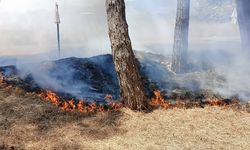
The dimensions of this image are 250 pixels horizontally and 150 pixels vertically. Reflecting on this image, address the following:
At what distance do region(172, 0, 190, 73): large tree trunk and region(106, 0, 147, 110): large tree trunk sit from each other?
15.5 ft

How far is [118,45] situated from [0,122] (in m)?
2.89

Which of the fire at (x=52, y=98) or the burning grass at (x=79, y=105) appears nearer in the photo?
the burning grass at (x=79, y=105)

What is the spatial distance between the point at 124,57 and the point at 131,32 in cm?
1526

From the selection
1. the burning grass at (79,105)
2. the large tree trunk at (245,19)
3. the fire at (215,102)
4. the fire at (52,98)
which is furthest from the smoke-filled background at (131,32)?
the burning grass at (79,105)

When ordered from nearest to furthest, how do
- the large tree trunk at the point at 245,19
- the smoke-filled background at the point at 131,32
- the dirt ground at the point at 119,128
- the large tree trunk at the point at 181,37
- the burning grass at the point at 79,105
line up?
the dirt ground at the point at 119,128
the burning grass at the point at 79,105
the large tree trunk at the point at 181,37
the large tree trunk at the point at 245,19
the smoke-filled background at the point at 131,32

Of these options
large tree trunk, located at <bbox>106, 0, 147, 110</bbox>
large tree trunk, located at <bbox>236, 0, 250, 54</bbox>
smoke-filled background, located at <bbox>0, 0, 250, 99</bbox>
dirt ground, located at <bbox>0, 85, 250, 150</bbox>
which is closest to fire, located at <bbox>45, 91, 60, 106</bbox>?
dirt ground, located at <bbox>0, 85, 250, 150</bbox>

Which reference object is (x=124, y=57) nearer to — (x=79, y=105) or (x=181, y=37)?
(x=79, y=105)

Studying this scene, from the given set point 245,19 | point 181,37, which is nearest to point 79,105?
point 181,37

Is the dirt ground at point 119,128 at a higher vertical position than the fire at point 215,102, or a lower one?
lower

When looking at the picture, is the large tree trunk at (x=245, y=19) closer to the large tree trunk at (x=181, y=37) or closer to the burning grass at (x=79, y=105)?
the large tree trunk at (x=181, y=37)

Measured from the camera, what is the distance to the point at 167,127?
7.14 m

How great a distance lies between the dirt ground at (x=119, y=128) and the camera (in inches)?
252

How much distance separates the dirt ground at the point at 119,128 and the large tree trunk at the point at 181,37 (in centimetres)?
442

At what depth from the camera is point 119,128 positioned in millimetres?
7184
